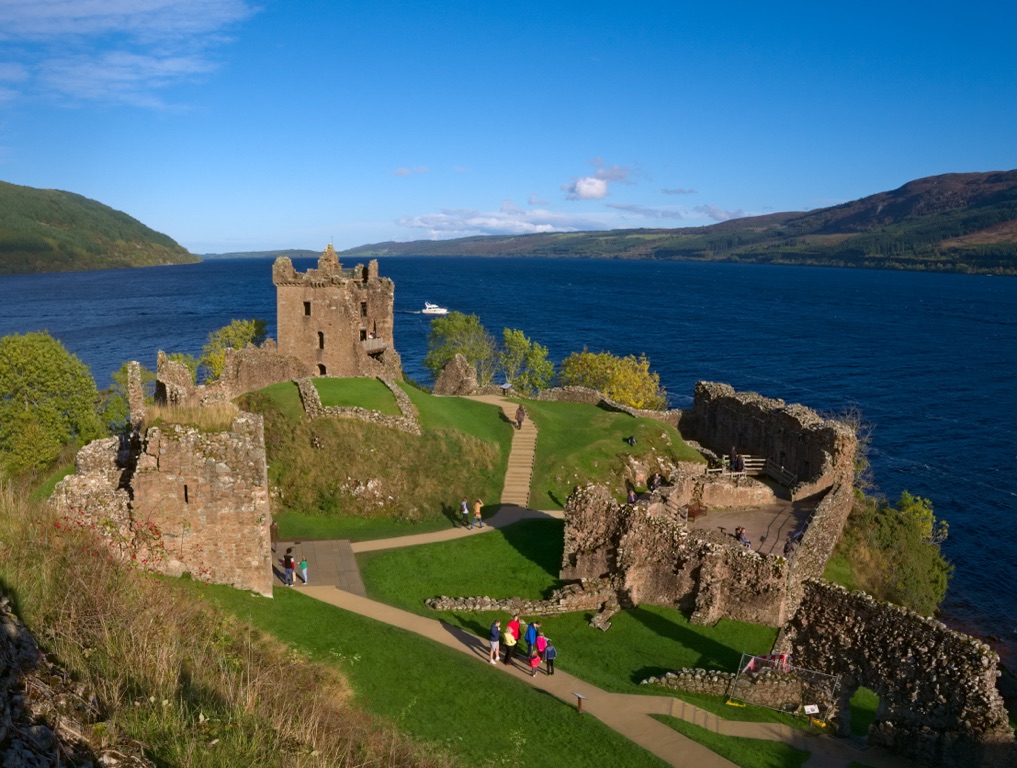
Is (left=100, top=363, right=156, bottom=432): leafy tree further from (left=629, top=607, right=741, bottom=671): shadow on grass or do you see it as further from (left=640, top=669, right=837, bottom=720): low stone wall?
→ (left=640, top=669, right=837, bottom=720): low stone wall

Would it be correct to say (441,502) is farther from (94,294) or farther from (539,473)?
(94,294)

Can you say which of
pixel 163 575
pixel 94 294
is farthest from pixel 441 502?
pixel 94 294

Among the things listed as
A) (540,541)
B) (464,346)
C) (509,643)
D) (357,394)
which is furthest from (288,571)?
(464,346)

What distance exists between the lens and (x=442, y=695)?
18266 mm

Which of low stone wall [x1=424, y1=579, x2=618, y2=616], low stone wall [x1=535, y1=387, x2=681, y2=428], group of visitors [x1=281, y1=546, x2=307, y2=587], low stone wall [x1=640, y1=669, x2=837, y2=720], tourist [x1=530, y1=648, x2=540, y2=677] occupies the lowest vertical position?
low stone wall [x1=640, y1=669, x2=837, y2=720]

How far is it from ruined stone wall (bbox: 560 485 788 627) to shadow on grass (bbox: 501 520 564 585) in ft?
4.43

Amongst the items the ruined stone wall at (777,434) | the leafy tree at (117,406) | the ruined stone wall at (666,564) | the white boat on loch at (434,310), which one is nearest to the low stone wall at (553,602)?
the ruined stone wall at (666,564)

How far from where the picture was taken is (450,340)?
78.5m

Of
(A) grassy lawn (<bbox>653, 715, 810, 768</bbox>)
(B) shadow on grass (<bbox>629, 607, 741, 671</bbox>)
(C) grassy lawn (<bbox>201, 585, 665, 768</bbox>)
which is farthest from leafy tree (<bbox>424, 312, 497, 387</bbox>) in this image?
(A) grassy lawn (<bbox>653, 715, 810, 768</bbox>)

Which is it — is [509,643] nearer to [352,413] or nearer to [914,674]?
[914,674]

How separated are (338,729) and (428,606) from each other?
1389cm

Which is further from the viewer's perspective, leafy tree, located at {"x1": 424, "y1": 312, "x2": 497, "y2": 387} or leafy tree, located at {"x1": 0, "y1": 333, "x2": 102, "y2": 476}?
leafy tree, located at {"x1": 424, "y1": 312, "x2": 497, "y2": 387}

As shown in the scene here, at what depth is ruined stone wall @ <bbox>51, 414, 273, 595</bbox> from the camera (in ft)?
63.1

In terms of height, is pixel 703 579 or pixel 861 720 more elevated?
pixel 703 579
